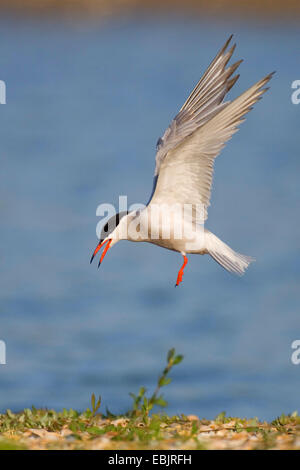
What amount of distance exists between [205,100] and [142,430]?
367 cm

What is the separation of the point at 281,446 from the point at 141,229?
2.78 m

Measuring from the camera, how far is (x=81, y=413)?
5660 millimetres

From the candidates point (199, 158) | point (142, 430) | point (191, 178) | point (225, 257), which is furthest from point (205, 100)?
point (142, 430)

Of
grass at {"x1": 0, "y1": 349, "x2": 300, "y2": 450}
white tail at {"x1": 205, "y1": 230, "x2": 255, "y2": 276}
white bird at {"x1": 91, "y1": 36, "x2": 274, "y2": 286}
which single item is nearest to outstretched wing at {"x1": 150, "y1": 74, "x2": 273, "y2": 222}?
white bird at {"x1": 91, "y1": 36, "x2": 274, "y2": 286}

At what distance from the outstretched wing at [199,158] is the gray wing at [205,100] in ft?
0.54

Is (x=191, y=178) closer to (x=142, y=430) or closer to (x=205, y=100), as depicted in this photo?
(x=205, y=100)

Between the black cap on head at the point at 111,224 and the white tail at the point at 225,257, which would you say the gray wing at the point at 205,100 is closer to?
the black cap on head at the point at 111,224

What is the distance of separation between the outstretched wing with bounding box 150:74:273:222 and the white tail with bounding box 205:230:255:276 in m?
0.27

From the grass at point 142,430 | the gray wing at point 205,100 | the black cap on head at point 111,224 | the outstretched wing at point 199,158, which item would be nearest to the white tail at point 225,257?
the outstretched wing at point 199,158

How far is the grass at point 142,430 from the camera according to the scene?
173 inches
